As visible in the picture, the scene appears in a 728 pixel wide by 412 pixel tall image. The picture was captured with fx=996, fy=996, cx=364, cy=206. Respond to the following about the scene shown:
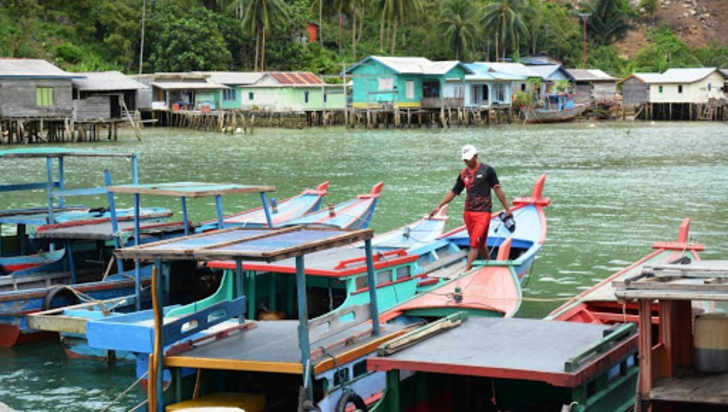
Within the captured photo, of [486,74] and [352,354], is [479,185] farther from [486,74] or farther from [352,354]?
[486,74]

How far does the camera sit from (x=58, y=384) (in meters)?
11.1

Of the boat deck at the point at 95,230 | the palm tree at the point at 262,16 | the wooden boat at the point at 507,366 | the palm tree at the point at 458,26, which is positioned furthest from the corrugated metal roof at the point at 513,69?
the wooden boat at the point at 507,366

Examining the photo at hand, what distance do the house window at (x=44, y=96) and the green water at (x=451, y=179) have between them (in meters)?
3.75

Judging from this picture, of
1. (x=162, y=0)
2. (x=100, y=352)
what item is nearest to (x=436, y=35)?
(x=162, y=0)

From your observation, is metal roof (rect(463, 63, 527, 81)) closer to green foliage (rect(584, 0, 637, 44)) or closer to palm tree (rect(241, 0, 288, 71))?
palm tree (rect(241, 0, 288, 71))

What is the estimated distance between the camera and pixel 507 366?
674 centimetres

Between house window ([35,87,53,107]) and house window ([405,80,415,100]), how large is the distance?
23909 mm

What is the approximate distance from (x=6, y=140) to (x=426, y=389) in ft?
155

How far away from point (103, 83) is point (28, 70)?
188 inches

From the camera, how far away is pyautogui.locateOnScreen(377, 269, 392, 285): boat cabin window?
454 inches

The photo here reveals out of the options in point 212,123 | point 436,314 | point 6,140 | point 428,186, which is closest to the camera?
point 436,314

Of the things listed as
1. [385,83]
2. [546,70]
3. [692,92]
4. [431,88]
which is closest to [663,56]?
[692,92]

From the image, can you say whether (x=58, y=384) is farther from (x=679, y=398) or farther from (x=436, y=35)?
(x=436, y=35)

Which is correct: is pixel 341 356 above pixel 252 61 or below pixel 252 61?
below
